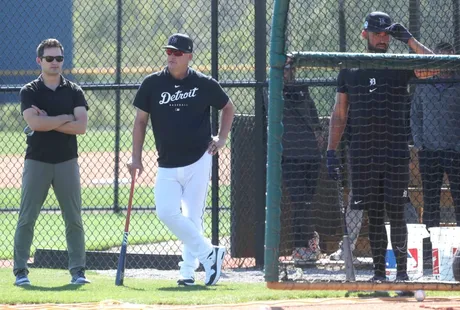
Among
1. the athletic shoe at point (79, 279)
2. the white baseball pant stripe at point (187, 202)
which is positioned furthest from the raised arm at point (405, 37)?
the athletic shoe at point (79, 279)

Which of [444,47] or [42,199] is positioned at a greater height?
[444,47]

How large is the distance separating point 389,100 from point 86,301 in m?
2.65

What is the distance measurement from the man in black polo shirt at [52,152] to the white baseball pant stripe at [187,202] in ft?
2.47

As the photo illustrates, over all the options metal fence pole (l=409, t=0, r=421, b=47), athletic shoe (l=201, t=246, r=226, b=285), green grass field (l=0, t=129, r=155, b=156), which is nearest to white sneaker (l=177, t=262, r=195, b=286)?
athletic shoe (l=201, t=246, r=226, b=285)

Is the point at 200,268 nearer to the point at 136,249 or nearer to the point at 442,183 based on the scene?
the point at 136,249

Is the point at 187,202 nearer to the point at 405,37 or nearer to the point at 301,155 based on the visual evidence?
the point at 301,155

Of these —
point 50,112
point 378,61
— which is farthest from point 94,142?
point 378,61

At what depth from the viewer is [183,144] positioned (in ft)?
26.5

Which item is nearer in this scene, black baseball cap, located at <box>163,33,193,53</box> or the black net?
the black net

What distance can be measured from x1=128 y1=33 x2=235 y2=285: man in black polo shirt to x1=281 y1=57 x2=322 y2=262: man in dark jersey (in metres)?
1.04

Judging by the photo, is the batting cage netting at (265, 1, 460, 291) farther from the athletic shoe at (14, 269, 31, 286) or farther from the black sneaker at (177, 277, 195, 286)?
the athletic shoe at (14, 269, 31, 286)

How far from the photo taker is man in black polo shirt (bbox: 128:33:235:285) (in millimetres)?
8047

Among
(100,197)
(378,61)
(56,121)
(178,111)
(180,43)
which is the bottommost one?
(100,197)

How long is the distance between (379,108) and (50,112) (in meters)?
2.65
